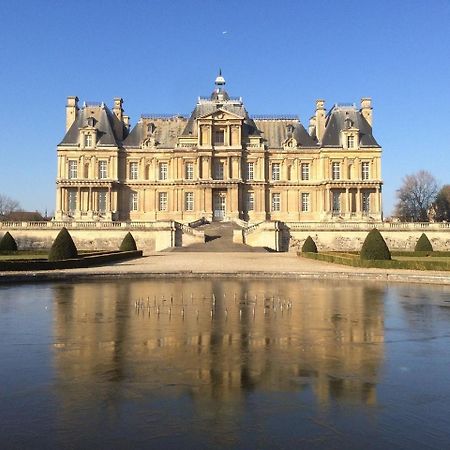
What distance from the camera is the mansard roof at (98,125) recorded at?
50.9 metres

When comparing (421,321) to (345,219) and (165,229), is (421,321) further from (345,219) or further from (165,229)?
(345,219)

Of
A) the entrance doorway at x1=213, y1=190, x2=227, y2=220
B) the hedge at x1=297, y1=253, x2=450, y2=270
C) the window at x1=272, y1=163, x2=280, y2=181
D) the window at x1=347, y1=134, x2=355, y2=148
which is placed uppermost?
the window at x1=347, y1=134, x2=355, y2=148

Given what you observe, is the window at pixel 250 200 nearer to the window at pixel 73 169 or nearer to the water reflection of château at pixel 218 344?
the window at pixel 73 169

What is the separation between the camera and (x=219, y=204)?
50812mm

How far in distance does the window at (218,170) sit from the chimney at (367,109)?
1625 centimetres

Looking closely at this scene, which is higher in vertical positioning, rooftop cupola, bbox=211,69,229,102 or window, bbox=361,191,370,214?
rooftop cupola, bbox=211,69,229,102

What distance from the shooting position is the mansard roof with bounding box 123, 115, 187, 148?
52281mm

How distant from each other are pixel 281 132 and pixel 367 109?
9451 mm

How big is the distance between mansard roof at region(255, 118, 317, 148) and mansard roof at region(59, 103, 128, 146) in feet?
50.6

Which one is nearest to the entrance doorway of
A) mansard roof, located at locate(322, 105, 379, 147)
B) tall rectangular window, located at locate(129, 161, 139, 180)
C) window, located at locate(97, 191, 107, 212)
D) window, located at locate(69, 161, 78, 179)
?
tall rectangular window, located at locate(129, 161, 139, 180)

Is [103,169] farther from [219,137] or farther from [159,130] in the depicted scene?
[219,137]

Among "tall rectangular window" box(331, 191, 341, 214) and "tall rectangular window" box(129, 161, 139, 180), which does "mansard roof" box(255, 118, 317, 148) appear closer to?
"tall rectangular window" box(331, 191, 341, 214)

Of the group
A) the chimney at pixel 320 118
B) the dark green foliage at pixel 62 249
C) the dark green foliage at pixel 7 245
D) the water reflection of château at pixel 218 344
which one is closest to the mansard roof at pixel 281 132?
the chimney at pixel 320 118

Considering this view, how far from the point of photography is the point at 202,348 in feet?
27.0
